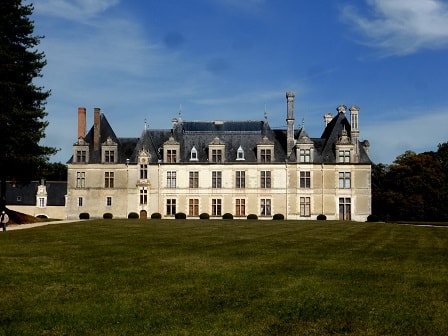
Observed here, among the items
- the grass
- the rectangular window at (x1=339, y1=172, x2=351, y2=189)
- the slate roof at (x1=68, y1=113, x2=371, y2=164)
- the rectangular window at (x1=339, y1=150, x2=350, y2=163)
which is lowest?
the grass

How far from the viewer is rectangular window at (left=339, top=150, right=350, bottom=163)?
2201 inches

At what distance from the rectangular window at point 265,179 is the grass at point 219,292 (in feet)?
131

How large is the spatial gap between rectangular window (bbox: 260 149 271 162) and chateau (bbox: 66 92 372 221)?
0.20 feet

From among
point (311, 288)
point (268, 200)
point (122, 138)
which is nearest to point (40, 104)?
point (122, 138)

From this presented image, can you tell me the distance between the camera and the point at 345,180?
55844 mm

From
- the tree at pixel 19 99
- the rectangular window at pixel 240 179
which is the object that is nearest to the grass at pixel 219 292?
the tree at pixel 19 99

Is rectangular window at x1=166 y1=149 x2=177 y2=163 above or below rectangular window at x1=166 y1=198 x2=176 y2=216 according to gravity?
above

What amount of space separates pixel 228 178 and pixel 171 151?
20.9 feet

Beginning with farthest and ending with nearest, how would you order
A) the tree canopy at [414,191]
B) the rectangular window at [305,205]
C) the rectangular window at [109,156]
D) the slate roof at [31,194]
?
1. the slate roof at [31,194]
2. the tree canopy at [414,191]
3. the rectangular window at [109,156]
4. the rectangular window at [305,205]

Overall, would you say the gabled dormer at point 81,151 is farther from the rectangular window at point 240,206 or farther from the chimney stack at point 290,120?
the chimney stack at point 290,120

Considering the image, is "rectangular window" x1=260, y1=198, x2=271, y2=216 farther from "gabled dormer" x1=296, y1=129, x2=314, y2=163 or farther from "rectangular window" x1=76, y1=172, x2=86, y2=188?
"rectangular window" x1=76, y1=172, x2=86, y2=188

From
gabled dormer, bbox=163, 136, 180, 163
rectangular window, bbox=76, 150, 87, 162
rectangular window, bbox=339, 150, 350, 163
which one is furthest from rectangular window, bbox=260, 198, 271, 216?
rectangular window, bbox=76, 150, 87, 162

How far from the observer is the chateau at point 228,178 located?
55781 millimetres

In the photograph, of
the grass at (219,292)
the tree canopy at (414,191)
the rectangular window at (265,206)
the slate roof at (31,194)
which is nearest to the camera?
the grass at (219,292)
